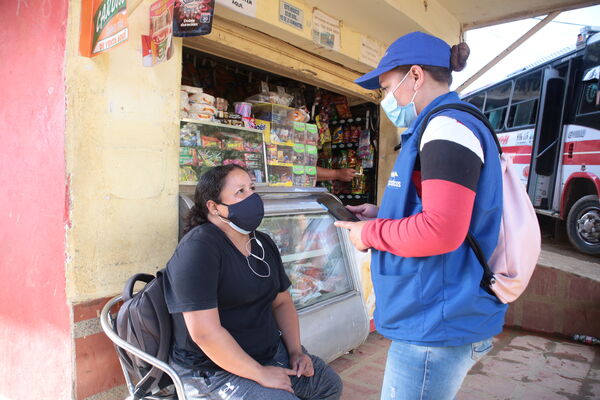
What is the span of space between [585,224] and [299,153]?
17.7 feet

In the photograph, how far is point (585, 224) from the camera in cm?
680

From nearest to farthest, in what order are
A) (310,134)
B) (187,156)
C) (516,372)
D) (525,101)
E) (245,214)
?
(245,214), (187,156), (516,372), (310,134), (525,101)

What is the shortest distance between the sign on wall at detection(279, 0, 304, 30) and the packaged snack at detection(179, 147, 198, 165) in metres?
1.31

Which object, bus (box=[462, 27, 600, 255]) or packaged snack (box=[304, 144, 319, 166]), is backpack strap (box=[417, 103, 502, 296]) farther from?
bus (box=[462, 27, 600, 255])

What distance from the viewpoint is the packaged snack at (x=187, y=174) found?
9.25ft

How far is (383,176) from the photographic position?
529cm

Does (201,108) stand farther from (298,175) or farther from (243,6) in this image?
(298,175)

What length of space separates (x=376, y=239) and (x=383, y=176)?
4.11 meters

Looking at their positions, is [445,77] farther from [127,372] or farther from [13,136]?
[13,136]

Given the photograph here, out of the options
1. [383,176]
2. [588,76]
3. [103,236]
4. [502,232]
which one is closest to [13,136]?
[103,236]

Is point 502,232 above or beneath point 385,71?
beneath

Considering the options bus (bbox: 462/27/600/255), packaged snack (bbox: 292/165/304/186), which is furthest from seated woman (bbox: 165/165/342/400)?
bus (bbox: 462/27/600/255)

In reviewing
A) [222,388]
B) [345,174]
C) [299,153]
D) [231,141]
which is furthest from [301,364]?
[345,174]

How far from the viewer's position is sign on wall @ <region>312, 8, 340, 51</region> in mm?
3744
